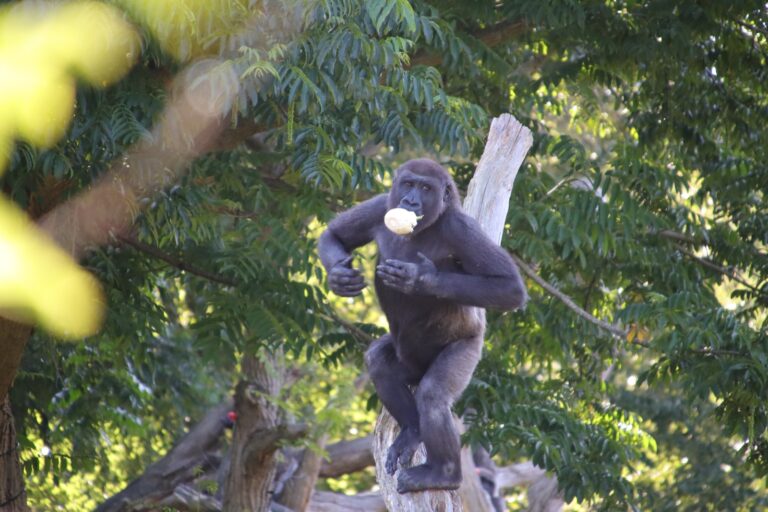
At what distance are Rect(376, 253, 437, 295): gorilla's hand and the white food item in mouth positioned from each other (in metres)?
0.16

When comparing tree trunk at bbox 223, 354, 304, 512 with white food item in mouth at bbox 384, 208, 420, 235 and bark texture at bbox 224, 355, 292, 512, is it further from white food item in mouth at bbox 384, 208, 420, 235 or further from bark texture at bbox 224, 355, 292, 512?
white food item in mouth at bbox 384, 208, 420, 235

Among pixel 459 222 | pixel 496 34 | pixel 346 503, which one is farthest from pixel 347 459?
pixel 459 222

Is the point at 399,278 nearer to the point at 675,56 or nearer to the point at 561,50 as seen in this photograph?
the point at 675,56

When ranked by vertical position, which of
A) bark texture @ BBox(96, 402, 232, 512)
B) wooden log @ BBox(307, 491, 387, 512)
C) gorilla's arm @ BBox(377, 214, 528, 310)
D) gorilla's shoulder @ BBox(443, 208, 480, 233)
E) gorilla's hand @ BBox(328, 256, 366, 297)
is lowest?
wooden log @ BBox(307, 491, 387, 512)

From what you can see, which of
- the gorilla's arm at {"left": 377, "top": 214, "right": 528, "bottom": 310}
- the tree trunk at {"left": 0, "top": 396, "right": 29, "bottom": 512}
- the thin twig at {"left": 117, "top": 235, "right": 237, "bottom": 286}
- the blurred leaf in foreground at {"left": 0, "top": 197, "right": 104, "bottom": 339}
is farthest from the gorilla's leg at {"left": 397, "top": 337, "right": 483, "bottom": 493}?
the tree trunk at {"left": 0, "top": 396, "right": 29, "bottom": 512}

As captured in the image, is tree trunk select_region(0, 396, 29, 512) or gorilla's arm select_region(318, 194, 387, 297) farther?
tree trunk select_region(0, 396, 29, 512)

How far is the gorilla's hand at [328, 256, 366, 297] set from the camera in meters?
4.80

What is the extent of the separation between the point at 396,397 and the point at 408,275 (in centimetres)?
68

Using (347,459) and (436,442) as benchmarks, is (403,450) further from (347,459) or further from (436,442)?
(347,459)

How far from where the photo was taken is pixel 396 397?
4973 mm

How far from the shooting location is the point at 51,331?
22.7 feet

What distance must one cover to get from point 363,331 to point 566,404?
182cm

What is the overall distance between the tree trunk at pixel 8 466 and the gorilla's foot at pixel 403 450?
358 centimetres

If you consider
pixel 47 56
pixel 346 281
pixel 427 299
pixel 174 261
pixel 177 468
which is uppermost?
pixel 47 56
